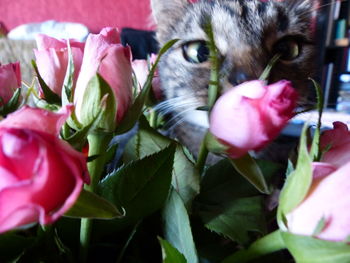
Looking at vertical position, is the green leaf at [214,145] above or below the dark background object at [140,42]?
above

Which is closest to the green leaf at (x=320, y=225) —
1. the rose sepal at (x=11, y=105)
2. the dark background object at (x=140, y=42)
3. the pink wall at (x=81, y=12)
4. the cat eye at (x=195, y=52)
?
the rose sepal at (x=11, y=105)

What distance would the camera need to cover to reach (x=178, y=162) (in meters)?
0.26

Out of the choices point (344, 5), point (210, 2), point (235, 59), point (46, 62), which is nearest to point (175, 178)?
point (46, 62)

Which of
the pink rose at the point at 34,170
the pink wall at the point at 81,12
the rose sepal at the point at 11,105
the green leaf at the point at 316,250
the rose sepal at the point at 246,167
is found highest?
the pink rose at the point at 34,170

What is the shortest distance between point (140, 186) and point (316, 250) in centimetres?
12

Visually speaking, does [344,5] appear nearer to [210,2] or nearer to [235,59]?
[210,2]

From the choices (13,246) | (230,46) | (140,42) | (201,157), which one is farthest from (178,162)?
(140,42)

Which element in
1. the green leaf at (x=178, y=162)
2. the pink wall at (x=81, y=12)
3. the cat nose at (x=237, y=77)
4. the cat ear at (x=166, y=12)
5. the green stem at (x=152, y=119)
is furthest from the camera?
the pink wall at (x=81, y=12)

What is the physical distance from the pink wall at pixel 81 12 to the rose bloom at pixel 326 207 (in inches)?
93.4

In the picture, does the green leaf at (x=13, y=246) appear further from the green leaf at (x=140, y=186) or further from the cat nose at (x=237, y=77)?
the cat nose at (x=237, y=77)

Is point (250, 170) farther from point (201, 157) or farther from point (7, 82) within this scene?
point (7, 82)

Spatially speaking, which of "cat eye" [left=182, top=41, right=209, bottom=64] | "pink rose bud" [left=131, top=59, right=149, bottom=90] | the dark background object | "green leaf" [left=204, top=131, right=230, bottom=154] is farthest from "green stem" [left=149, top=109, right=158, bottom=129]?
the dark background object

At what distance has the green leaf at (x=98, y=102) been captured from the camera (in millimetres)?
195

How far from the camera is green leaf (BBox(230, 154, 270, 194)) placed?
0.22 metres
